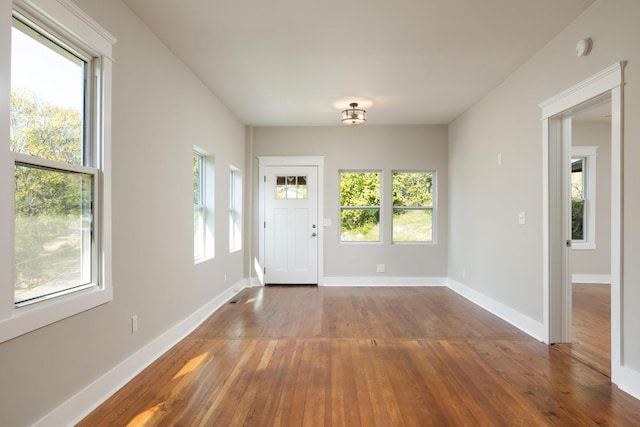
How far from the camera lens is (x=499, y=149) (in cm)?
431

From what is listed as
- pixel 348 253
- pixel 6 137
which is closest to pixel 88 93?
pixel 6 137

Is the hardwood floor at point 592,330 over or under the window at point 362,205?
under

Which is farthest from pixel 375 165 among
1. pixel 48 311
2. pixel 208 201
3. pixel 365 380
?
pixel 48 311

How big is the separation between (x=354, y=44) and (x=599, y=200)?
5.40 meters

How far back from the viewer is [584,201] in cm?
627

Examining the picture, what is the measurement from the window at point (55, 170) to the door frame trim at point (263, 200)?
385 centimetres

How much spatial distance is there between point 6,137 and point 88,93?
78cm

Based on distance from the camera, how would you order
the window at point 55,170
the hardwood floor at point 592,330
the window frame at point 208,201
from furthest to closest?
1. the window frame at point 208,201
2. the hardwood floor at point 592,330
3. the window at point 55,170

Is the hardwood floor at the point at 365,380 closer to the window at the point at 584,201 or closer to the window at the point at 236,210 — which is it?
the window at the point at 236,210

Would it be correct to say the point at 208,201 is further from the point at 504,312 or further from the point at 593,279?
the point at 593,279

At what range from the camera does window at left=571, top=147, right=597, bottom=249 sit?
621 cm

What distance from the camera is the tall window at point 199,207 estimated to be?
434 centimetres

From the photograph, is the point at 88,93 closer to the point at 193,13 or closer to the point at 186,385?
the point at 193,13

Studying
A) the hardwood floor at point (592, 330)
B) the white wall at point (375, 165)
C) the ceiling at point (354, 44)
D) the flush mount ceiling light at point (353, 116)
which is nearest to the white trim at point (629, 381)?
the hardwood floor at point (592, 330)
